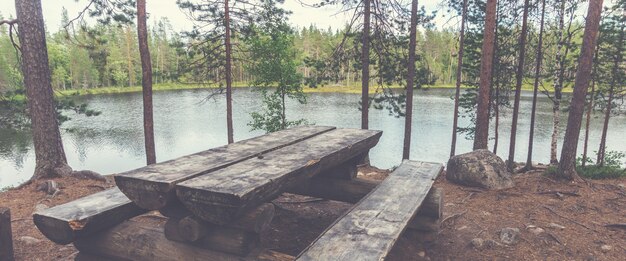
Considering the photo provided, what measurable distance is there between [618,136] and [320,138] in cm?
3124

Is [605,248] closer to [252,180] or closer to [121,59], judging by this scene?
[252,180]

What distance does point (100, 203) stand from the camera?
3.39 m

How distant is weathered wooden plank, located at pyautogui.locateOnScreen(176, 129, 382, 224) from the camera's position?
8.32 feet

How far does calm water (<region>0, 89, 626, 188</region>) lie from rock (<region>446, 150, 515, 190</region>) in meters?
12.5

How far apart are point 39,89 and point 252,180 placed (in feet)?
23.3

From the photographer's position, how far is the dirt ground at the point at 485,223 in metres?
4.46

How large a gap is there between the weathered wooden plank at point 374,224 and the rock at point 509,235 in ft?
4.44

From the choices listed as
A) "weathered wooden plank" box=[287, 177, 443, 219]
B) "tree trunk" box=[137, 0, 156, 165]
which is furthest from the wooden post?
"tree trunk" box=[137, 0, 156, 165]

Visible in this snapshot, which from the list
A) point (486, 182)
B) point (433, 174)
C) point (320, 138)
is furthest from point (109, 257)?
point (486, 182)

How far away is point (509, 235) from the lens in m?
4.79

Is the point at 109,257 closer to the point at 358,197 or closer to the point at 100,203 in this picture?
the point at 100,203

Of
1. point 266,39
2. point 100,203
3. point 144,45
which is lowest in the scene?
point 100,203

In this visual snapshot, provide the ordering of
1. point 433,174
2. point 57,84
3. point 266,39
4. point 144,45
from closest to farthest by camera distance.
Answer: point 433,174 < point 144,45 < point 266,39 < point 57,84

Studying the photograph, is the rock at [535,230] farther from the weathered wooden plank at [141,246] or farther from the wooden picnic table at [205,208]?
the weathered wooden plank at [141,246]
